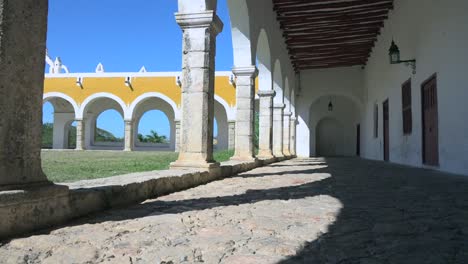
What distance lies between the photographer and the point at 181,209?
10.2ft

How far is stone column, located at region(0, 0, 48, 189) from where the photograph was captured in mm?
2111

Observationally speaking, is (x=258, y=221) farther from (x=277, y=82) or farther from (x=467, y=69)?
(x=277, y=82)

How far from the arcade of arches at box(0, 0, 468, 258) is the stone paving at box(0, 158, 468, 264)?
13.0 inches

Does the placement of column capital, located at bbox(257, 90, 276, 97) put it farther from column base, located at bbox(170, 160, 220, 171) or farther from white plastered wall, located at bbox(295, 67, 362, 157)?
white plastered wall, located at bbox(295, 67, 362, 157)

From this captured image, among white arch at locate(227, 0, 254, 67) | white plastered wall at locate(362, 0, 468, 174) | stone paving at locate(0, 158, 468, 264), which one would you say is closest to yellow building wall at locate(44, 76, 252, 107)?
white plastered wall at locate(362, 0, 468, 174)

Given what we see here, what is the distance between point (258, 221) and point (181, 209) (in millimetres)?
691

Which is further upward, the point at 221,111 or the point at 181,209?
the point at 221,111

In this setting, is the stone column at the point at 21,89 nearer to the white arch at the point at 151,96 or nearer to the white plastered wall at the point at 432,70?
the white plastered wall at the point at 432,70

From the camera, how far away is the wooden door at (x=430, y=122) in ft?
25.6

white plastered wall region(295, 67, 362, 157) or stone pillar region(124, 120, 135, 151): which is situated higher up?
white plastered wall region(295, 67, 362, 157)

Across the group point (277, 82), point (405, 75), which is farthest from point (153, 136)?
point (405, 75)

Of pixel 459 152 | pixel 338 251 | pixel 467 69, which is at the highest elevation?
pixel 467 69

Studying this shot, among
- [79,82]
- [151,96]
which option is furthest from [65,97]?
[151,96]

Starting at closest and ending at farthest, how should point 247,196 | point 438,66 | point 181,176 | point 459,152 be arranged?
point 247,196, point 181,176, point 459,152, point 438,66
